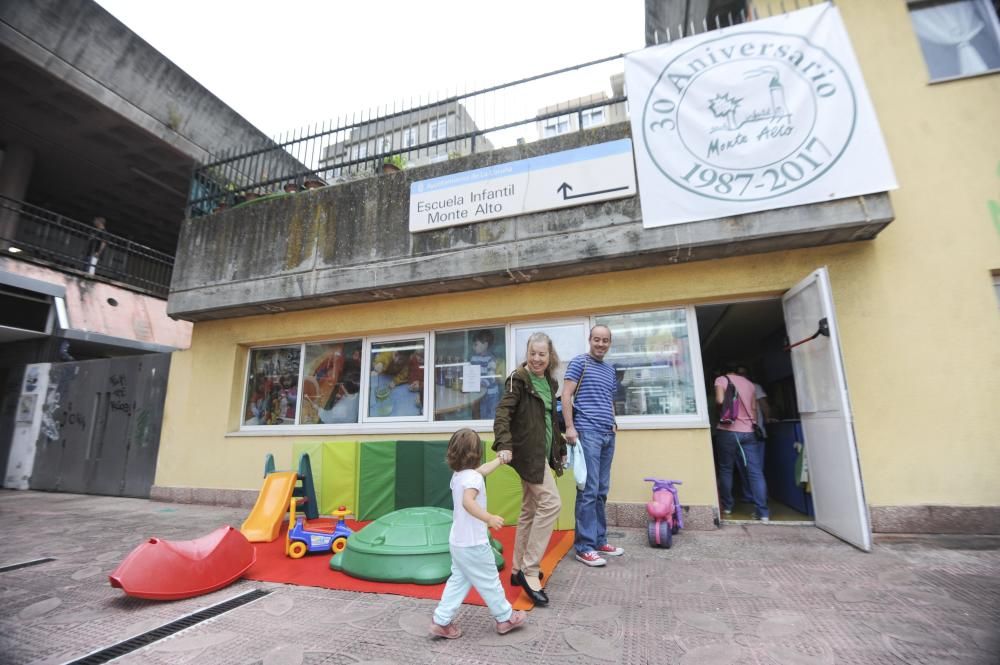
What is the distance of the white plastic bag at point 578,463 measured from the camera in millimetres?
3508

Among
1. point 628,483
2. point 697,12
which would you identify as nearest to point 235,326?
point 628,483

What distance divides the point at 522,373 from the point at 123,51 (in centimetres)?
1259

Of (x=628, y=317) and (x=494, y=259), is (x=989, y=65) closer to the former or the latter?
(x=628, y=317)

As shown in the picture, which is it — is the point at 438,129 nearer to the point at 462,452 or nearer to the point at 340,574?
the point at 462,452

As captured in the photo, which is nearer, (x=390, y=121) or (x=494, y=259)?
(x=494, y=259)

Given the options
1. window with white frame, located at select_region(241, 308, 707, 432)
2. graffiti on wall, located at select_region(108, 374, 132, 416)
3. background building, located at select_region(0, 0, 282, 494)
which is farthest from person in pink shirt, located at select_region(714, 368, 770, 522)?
graffiti on wall, located at select_region(108, 374, 132, 416)

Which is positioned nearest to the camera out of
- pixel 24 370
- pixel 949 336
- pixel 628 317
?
pixel 949 336

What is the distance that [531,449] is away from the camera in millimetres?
3225

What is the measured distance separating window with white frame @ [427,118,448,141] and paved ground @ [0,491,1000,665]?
6001 mm

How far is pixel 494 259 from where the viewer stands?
548 cm

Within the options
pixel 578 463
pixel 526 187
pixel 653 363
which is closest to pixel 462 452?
pixel 578 463

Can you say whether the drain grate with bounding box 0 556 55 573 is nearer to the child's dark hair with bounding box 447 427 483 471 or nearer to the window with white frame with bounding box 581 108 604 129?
the child's dark hair with bounding box 447 427 483 471

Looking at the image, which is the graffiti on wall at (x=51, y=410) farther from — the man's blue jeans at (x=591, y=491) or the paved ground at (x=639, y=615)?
the man's blue jeans at (x=591, y=491)

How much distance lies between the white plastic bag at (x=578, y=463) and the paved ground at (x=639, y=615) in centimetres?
73
